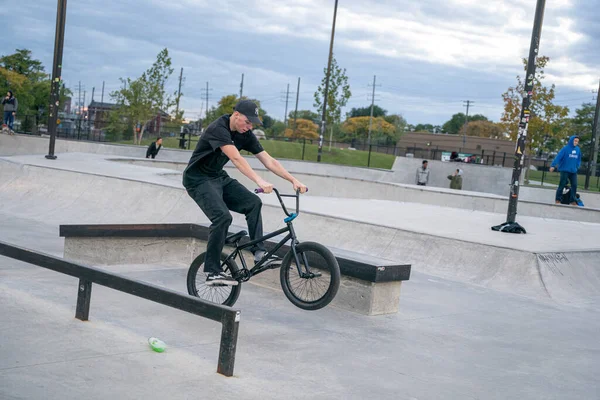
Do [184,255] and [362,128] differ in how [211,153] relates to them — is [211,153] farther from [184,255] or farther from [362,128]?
[362,128]

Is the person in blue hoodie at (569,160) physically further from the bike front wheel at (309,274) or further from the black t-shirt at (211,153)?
the black t-shirt at (211,153)

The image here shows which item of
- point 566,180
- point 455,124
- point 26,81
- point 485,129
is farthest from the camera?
point 455,124

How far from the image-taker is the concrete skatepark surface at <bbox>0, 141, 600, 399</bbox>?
434 cm

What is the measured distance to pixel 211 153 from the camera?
607 centimetres

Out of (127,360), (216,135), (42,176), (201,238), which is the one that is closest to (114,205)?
(42,176)

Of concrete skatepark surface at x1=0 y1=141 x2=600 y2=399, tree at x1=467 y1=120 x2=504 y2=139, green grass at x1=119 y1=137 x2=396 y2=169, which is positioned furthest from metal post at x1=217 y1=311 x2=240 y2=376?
tree at x1=467 y1=120 x2=504 y2=139

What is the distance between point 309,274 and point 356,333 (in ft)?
2.38

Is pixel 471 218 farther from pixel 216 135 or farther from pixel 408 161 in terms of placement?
pixel 408 161

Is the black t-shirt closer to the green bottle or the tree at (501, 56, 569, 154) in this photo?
the green bottle

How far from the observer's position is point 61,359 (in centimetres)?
441

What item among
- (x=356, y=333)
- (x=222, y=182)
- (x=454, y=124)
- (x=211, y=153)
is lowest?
(x=356, y=333)

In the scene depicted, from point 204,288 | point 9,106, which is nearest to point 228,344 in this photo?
point 204,288

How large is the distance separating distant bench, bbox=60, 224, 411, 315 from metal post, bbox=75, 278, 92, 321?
2023 mm

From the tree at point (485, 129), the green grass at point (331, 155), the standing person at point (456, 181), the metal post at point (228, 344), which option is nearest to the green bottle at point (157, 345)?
the metal post at point (228, 344)
